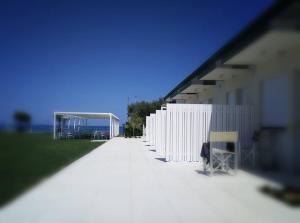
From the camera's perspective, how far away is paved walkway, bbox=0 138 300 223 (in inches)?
161

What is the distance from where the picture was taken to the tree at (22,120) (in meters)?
5.55

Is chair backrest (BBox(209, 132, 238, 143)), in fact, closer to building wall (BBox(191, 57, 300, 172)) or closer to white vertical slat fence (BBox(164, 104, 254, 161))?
building wall (BBox(191, 57, 300, 172))

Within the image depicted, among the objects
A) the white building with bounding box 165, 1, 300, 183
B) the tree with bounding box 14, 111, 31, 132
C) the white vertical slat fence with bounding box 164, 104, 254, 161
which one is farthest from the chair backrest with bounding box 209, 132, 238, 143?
the tree with bounding box 14, 111, 31, 132

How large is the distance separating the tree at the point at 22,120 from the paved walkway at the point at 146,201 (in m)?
1.18

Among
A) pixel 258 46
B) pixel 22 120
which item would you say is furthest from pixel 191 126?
pixel 22 120

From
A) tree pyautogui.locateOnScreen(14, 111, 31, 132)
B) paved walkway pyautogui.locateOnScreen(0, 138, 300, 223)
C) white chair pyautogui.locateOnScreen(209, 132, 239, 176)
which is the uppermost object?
tree pyautogui.locateOnScreen(14, 111, 31, 132)

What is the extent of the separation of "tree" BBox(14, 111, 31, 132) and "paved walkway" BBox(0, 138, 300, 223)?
1175 millimetres

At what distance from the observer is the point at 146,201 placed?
4.97m

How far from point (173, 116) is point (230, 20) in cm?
349

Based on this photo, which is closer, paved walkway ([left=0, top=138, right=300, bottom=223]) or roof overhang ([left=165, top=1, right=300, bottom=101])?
roof overhang ([left=165, top=1, right=300, bottom=101])

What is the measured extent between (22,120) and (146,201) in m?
2.70

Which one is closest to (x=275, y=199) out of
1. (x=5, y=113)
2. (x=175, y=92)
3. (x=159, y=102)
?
(x=5, y=113)

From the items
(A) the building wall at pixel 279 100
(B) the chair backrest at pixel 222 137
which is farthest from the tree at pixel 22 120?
(A) the building wall at pixel 279 100

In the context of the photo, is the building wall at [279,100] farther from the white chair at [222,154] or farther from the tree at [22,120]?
the tree at [22,120]
